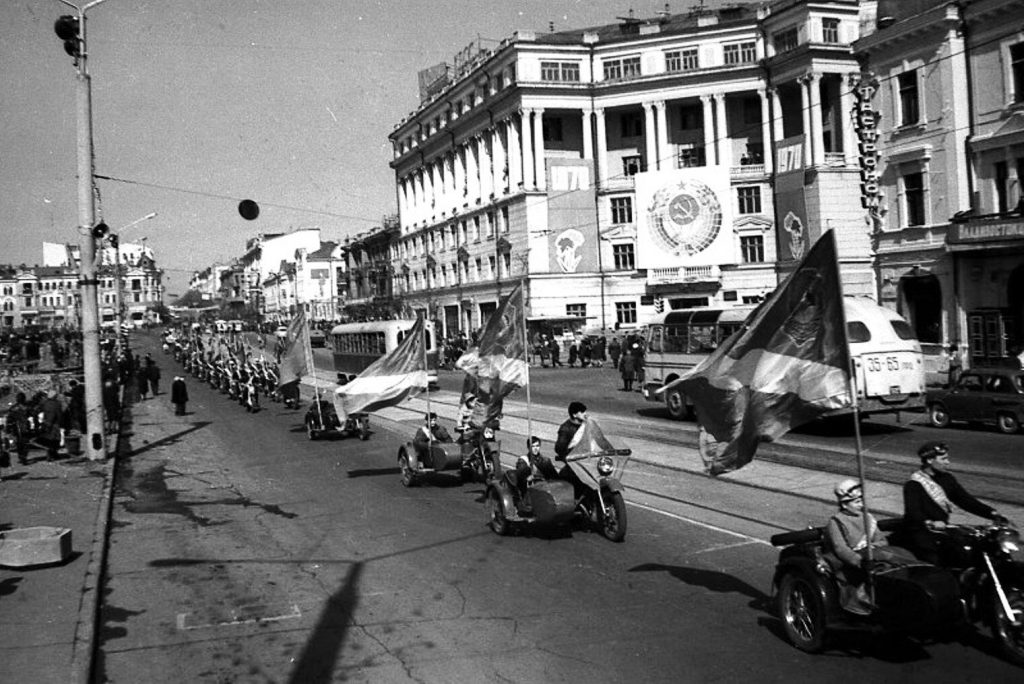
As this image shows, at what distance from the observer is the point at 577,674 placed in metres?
6.87

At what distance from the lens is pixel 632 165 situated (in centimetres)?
6250

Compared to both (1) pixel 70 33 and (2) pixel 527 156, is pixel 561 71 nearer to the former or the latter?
(2) pixel 527 156

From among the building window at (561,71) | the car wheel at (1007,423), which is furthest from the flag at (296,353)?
the building window at (561,71)

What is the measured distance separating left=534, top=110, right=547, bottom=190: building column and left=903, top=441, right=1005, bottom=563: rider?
54337 millimetres

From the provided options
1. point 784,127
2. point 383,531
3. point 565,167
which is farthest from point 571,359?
point 383,531

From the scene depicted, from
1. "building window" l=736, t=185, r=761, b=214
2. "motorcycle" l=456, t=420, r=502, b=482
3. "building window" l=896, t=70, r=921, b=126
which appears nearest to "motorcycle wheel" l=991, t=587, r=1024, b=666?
"motorcycle" l=456, t=420, r=502, b=482

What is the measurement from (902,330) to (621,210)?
40257 millimetres

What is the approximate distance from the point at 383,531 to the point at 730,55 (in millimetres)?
52289

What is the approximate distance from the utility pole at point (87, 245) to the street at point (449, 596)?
16.1ft

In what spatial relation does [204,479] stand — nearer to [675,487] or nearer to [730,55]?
[675,487]

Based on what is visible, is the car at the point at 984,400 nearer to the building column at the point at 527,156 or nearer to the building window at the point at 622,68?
the building column at the point at 527,156

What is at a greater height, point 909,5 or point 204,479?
point 909,5

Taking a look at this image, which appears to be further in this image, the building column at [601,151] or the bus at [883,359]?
the building column at [601,151]

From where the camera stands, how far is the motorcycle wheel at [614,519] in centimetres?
1090
